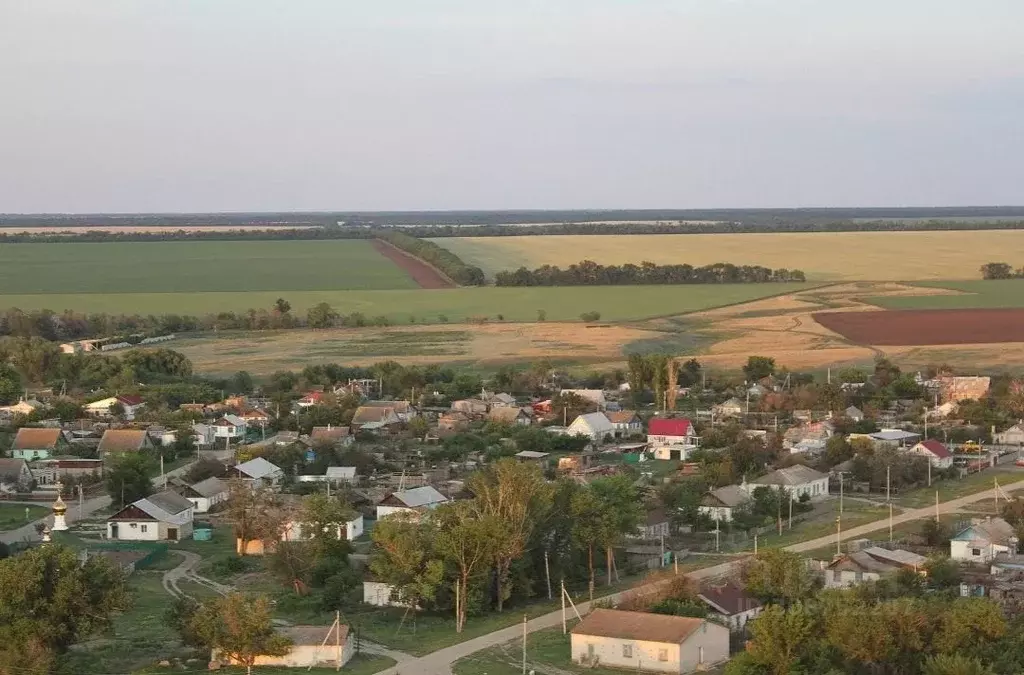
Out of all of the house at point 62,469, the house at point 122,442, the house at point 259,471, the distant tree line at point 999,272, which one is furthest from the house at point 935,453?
the distant tree line at point 999,272

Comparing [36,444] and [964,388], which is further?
[964,388]

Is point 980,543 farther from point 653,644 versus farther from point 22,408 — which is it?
point 22,408

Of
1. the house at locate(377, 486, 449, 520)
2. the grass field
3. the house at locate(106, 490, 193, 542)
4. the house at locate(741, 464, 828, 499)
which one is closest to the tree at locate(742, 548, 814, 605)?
the house at locate(741, 464, 828, 499)

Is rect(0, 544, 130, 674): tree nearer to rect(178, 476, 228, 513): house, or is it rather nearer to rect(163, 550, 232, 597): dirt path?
rect(163, 550, 232, 597): dirt path

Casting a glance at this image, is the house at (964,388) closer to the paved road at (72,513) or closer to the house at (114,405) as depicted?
the paved road at (72,513)

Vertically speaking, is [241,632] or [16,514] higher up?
[241,632]

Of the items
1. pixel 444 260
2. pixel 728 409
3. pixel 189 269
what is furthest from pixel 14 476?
pixel 189 269
